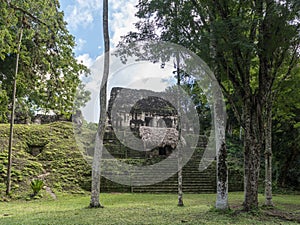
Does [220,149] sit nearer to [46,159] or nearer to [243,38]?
[243,38]

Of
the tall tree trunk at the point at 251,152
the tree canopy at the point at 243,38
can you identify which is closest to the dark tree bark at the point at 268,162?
the tree canopy at the point at 243,38

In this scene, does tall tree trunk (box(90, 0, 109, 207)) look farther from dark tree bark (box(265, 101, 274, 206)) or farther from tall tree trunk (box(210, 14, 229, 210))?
dark tree bark (box(265, 101, 274, 206))

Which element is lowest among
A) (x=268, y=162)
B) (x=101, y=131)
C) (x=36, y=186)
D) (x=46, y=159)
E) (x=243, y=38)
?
(x=36, y=186)

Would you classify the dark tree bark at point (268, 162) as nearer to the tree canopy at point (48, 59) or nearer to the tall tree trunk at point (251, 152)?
the tall tree trunk at point (251, 152)

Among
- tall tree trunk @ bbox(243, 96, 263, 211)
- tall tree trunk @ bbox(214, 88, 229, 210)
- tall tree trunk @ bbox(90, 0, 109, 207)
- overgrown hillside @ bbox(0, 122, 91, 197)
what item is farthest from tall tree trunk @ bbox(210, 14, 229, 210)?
overgrown hillside @ bbox(0, 122, 91, 197)

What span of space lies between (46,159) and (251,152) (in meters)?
10.4

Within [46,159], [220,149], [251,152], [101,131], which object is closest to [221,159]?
[220,149]

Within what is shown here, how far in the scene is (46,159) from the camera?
1482 centimetres

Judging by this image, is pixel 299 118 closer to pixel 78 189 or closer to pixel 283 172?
pixel 283 172

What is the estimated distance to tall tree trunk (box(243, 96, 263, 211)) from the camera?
7.34 meters

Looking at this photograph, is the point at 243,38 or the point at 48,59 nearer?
the point at 48,59

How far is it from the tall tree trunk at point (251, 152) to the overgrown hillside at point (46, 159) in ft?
25.2

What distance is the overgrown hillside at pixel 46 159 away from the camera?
12570mm

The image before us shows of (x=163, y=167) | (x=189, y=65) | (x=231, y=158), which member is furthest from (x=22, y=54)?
(x=231, y=158)
